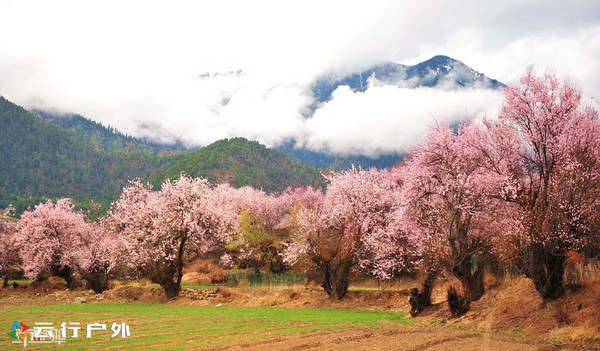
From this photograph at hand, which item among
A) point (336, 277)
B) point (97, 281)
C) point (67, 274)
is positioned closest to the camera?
point (336, 277)

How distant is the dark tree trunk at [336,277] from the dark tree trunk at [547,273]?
1883 cm

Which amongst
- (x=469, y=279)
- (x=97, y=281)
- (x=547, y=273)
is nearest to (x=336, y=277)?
(x=469, y=279)

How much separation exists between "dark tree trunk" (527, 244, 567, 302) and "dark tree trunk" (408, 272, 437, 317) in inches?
334

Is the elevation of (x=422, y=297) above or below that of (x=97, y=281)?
below

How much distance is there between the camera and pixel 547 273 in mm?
23094

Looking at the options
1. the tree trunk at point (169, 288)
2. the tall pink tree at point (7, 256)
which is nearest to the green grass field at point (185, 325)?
the tree trunk at point (169, 288)

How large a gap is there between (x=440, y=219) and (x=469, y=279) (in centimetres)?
504

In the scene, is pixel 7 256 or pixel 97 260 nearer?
pixel 97 260

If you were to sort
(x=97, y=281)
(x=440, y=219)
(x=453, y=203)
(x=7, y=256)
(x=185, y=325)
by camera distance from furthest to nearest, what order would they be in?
(x=7, y=256) → (x=97, y=281) → (x=440, y=219) → (x=453, y=203) → (x=185, y=325)

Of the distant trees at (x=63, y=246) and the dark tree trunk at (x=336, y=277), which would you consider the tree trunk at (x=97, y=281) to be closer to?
the distant trees at (x=63, y=246)

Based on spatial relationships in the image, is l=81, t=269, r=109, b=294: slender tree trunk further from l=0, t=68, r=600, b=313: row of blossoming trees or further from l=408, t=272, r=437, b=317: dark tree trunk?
l=408, t=272, r=437, b=317: dark tree trunk

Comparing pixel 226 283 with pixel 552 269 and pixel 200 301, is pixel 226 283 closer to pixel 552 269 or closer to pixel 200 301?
pixel 200 301

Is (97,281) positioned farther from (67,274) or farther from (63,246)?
(63,246)

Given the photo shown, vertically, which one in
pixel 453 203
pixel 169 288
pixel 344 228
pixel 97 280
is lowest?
pixel 169 288
